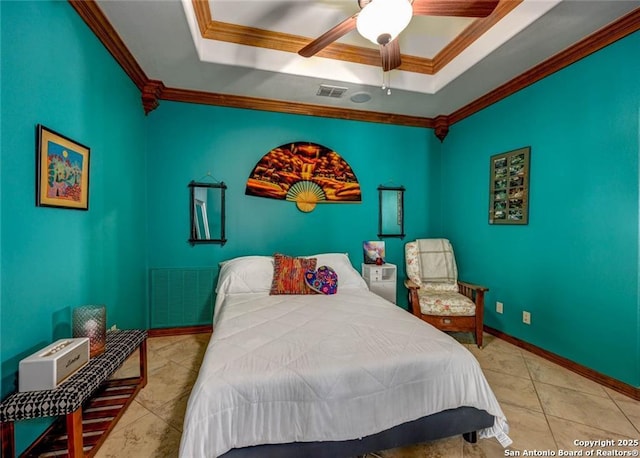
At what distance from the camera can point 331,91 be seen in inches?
113

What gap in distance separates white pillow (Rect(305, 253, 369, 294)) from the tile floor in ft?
4.24

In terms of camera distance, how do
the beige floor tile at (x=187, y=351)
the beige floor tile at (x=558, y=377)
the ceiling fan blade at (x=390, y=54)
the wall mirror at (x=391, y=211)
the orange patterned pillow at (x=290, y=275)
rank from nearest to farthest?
the ceiling fan blade at (x=390, y=54)
the beige floor tile at (x=558, y=377)
the beige floor tile at (x=187, y=351)
the orange patterned pillow at (x=290, y=275)
the wall mirror at (x=391, y=211)

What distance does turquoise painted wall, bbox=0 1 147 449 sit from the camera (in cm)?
123

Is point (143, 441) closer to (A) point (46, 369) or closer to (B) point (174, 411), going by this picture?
(B) point (174, 411)

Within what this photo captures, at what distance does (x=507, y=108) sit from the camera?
285cm

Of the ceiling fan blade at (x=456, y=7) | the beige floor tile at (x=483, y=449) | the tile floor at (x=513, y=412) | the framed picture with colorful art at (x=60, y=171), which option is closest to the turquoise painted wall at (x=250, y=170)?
the framed picture with colorful art at (x=60, y=171)

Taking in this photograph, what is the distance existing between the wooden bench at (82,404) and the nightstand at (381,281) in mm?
2247

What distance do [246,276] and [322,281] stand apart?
2.43ft

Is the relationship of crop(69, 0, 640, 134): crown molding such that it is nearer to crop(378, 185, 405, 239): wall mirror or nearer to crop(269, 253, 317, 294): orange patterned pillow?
crop(378, 185, 405, 239): wall mirror

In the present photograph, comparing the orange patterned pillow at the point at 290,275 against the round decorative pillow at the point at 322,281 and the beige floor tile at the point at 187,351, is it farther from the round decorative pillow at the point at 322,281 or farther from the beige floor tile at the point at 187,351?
the beige floor tile at the point at 187,351

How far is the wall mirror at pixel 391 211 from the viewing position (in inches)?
140

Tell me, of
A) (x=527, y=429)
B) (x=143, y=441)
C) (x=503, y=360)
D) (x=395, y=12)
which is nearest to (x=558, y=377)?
(x=503, y=360)

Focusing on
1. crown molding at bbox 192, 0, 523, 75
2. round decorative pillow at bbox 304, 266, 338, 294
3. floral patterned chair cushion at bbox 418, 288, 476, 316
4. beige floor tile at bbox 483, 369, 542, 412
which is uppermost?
crown molding at bbox 192, 0, 523, 75

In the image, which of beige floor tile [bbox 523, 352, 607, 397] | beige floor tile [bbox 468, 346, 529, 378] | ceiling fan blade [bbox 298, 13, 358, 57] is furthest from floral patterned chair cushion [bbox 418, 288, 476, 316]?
ceiling fan blade [bbox 298, 13, 358, 57]
